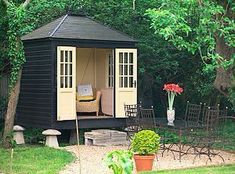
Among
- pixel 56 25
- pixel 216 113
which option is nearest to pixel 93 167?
pixel 216 113

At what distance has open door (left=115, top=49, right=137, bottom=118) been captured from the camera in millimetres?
12844

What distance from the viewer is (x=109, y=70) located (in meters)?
13.7

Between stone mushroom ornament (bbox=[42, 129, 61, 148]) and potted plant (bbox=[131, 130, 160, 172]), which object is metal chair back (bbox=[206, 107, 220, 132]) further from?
stone mushroom ornament (bbox=[42, 129, 61, 148])

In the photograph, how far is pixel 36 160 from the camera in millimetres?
9625

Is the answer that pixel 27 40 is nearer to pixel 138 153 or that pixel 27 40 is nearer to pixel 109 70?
pixel 109 70

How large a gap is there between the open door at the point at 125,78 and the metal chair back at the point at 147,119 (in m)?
1.81

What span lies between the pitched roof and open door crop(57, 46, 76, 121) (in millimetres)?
Result: 401

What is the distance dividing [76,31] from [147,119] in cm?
304

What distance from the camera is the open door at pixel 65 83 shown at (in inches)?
464

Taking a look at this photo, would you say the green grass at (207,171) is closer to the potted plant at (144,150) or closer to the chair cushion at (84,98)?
the potted plant at (144,150)

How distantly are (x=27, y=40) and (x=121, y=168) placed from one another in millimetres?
8704

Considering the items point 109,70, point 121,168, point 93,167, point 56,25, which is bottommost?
point 93,167

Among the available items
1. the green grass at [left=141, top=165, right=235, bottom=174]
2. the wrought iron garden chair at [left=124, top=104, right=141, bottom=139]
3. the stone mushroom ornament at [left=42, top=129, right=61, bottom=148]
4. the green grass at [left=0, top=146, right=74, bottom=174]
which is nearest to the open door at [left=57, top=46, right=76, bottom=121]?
the stone mushroom ornament at [left=42, top=129, right=61, bottom=148]

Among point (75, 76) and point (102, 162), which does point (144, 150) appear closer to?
point (102, 162)
